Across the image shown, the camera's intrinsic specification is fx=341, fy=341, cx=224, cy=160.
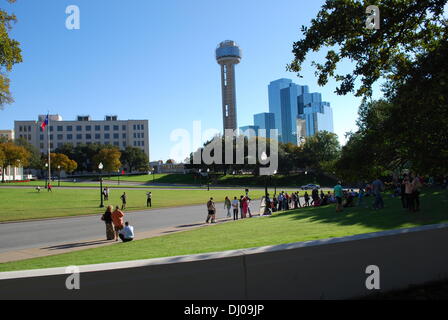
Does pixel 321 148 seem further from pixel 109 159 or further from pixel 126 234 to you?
pixel 126 234

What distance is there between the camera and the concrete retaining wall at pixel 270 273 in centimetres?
369

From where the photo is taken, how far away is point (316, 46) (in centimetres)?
873

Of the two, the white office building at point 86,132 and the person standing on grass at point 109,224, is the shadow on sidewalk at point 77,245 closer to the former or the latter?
the person standing on grass at point 109,224

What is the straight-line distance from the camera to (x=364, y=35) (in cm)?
852

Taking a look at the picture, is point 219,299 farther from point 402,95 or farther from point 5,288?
point 402,95

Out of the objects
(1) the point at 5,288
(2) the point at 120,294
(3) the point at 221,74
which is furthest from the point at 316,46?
(3) the point at 221,74

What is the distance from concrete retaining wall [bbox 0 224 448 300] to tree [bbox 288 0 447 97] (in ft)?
15.5

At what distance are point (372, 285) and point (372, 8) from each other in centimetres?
632

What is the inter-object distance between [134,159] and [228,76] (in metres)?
60.4

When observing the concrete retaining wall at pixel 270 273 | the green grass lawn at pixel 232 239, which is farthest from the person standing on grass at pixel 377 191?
the concrete retaining wall at pixel 270 273

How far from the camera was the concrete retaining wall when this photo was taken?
369 cm

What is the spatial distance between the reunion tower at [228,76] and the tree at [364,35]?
458ft

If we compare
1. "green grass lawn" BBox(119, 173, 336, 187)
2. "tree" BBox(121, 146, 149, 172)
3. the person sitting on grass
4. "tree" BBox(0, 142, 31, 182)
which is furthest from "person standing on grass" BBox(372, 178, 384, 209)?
"tree" BBox(121, 146, 149, 172)

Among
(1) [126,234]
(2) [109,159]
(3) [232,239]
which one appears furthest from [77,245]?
(2) [109,159]
